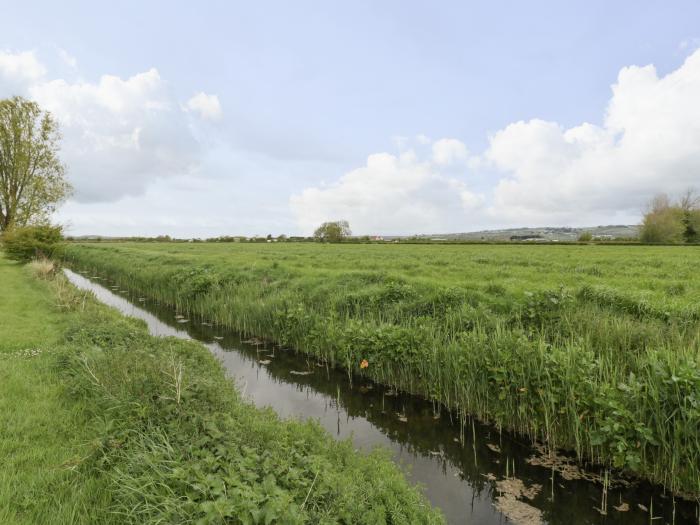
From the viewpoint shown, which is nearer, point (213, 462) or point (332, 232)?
point (213, 462)

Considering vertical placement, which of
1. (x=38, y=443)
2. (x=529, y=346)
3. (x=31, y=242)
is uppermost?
(x=31, y=242)

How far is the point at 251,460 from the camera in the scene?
12.1 ft

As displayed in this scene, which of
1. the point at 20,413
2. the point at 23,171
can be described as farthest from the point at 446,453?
the point at 23,171

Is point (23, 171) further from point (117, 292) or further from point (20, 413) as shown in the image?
point (20, 413)

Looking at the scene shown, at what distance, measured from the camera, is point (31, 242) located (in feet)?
80.4

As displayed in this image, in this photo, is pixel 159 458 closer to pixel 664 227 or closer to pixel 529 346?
pixel 529 346

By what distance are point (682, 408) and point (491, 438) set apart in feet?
9.88

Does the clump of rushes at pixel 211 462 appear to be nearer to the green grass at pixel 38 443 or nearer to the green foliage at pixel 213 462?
the green foliage at pixel 213 462

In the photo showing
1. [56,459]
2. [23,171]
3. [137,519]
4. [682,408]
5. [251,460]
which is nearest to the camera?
[137,519]

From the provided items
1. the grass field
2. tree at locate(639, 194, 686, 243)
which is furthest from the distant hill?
the grass field

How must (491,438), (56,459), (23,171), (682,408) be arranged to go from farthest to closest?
(23,171) → (491,438) → (682,408) → (56,459)

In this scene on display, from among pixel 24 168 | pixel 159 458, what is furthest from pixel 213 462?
pixel 24 168

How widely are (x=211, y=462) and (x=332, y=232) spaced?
103 metres

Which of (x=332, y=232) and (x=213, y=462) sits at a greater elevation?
(x=332, y=232)
